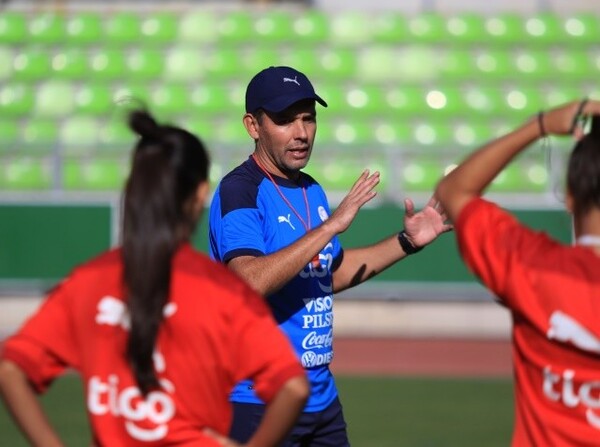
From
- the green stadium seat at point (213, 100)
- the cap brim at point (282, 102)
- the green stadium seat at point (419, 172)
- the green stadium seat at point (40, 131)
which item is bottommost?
the green stadium seat at point (419, 172)

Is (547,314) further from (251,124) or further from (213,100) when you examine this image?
(213,100)

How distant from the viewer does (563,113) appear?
10.6ft

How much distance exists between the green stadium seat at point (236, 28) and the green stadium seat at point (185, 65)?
443mm

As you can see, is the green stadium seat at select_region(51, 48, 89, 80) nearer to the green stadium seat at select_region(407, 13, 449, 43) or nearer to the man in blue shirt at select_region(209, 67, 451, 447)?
the green stadium seat at select_region(407, 13, 449, 43)

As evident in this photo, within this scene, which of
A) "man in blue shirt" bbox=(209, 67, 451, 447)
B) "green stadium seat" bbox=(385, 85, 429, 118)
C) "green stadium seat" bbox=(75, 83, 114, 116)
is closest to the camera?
"man in blue shirt" bbox=(209, 67, 451, 447)

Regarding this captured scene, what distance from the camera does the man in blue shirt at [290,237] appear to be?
4.78m

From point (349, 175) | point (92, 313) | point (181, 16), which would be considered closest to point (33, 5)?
point (181, 16)

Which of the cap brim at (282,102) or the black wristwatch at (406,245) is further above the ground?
the cap brim at (282,102)

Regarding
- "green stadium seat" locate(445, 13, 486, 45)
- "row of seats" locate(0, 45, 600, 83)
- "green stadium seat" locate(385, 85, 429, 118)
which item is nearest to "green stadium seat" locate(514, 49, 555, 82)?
"row of seats" locate(0, 45, 600, 83)

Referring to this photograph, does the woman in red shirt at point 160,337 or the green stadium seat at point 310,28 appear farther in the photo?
the green stadium seat at point 310,28

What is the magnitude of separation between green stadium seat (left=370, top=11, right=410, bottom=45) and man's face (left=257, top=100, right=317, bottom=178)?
42.4ft

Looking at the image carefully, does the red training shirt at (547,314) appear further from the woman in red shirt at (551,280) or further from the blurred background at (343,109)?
the blurred background at (343,109)

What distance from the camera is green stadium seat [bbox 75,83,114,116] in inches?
680

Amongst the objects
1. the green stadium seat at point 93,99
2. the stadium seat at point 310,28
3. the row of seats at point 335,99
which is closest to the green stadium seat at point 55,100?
the row of seats at point 335,99
